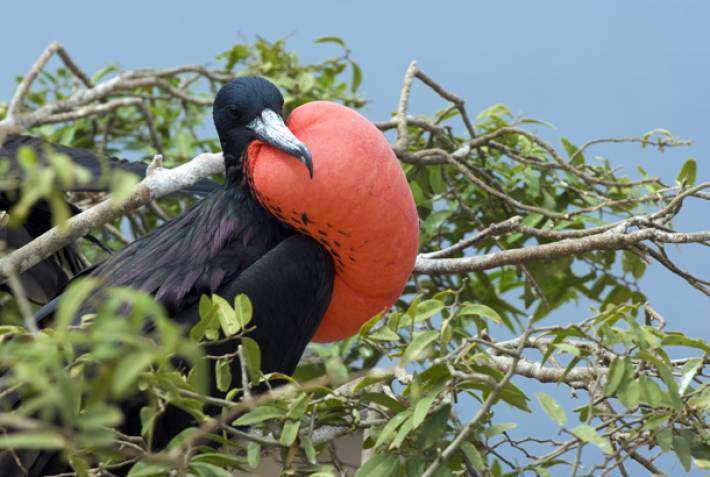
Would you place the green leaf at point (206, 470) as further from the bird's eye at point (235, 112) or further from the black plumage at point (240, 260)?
the bird's eye at point (235, 112)

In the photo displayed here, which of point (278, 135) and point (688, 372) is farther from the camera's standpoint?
point (278, 135)

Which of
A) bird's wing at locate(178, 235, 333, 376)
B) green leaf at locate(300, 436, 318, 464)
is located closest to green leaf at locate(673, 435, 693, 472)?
green leaf at locate(300, 436, 318, 464)

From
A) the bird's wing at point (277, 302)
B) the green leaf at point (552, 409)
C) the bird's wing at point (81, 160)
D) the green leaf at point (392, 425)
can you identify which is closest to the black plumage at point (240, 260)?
the bird's wing at point (277, 302)

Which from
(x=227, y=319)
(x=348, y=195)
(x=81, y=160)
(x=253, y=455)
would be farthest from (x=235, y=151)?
(x=253, y=455)

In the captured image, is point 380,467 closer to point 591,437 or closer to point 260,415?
point 260,415

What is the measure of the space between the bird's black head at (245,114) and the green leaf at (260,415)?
712 mm

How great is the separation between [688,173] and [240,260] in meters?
0.93

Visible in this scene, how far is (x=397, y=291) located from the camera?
2.31m

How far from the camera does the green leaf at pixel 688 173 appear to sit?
8.10ft

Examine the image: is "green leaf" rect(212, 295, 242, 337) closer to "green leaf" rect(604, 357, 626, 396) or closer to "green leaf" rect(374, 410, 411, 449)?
"green leaf" rect(374, 410, 411, 449)

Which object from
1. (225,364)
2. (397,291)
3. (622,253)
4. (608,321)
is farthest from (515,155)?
(225,364)

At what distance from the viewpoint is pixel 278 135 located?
2207 millimetres

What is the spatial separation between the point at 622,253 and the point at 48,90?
1.86 m

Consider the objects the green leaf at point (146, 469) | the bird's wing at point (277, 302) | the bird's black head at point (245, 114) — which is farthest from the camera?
the bird's black head at point (245, 114)
